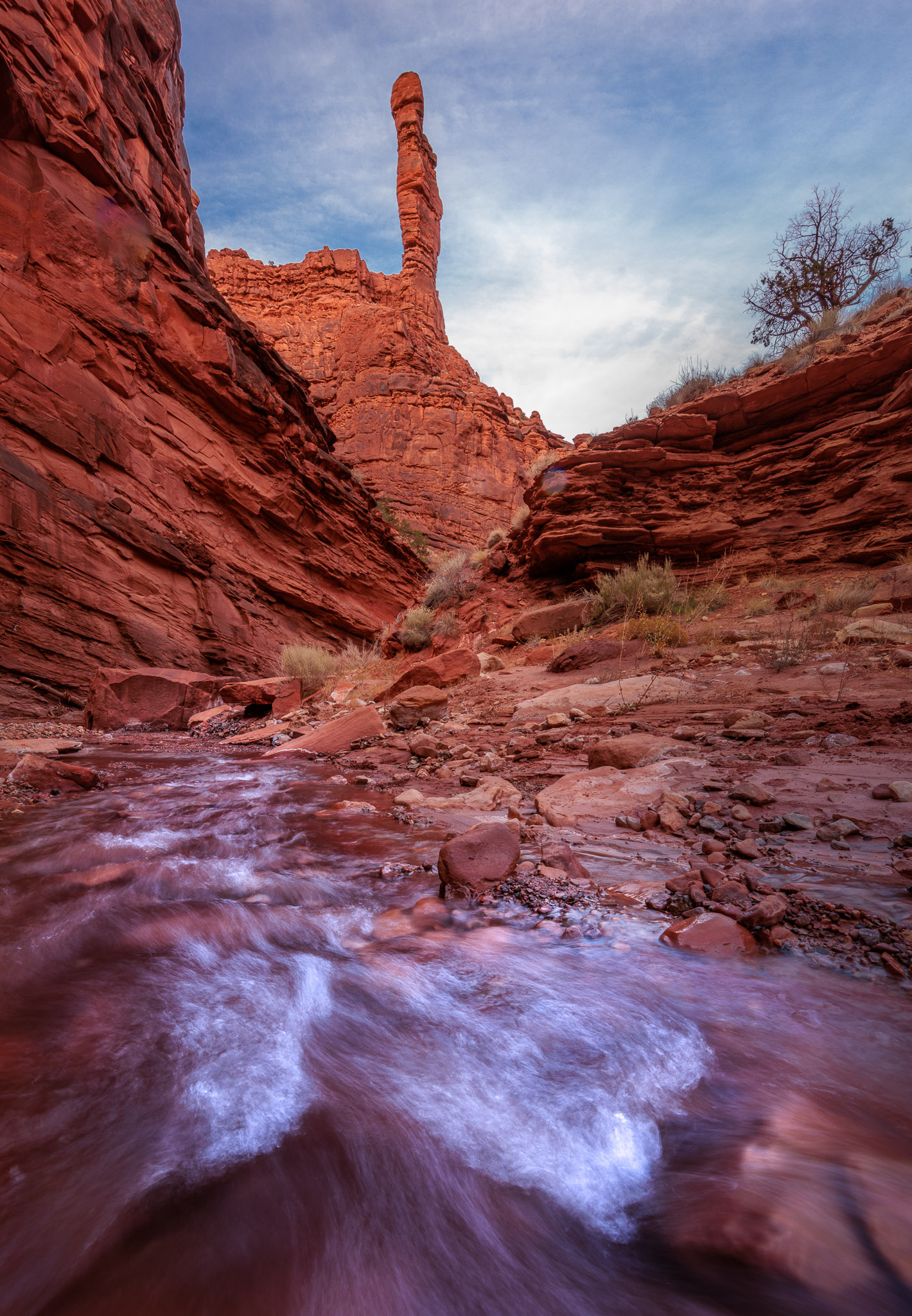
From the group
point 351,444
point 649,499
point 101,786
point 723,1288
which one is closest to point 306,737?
point 101,786

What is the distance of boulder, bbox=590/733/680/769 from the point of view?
359 centimetres

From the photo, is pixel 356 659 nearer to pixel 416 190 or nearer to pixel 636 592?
pixel 636 592

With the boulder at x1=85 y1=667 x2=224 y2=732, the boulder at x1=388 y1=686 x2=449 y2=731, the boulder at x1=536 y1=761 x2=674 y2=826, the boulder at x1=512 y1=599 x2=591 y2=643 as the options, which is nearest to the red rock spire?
the boulder at x1=512 y1=599 x2=591 y2=643

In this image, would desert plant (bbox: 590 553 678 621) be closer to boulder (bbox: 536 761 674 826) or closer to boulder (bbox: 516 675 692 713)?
boulder (bbox: 516 675 692 713)

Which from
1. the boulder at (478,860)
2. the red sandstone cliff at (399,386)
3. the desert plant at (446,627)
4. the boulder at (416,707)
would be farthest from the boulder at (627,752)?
the red sandstone cliff at (399,386)

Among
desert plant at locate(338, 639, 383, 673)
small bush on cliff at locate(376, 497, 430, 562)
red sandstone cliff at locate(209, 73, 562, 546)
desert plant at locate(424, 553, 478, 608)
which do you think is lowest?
desert plant at locate(338, 639, 383, 673)

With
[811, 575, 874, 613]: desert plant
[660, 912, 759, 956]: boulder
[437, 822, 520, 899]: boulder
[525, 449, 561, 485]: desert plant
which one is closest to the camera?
[660, 912, 759, 956]: boulder

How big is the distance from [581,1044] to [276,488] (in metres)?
14.2

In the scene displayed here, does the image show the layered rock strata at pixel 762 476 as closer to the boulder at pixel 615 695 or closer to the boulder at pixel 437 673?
the boulder at pixel 437 673

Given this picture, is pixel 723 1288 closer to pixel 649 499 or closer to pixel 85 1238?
pixel 85 1238

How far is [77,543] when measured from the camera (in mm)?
9000

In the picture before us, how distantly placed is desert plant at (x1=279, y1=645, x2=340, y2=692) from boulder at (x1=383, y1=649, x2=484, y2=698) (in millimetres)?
3235

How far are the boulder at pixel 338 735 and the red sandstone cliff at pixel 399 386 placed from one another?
66.5 ft

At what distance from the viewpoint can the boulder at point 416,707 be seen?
20.6 ft
